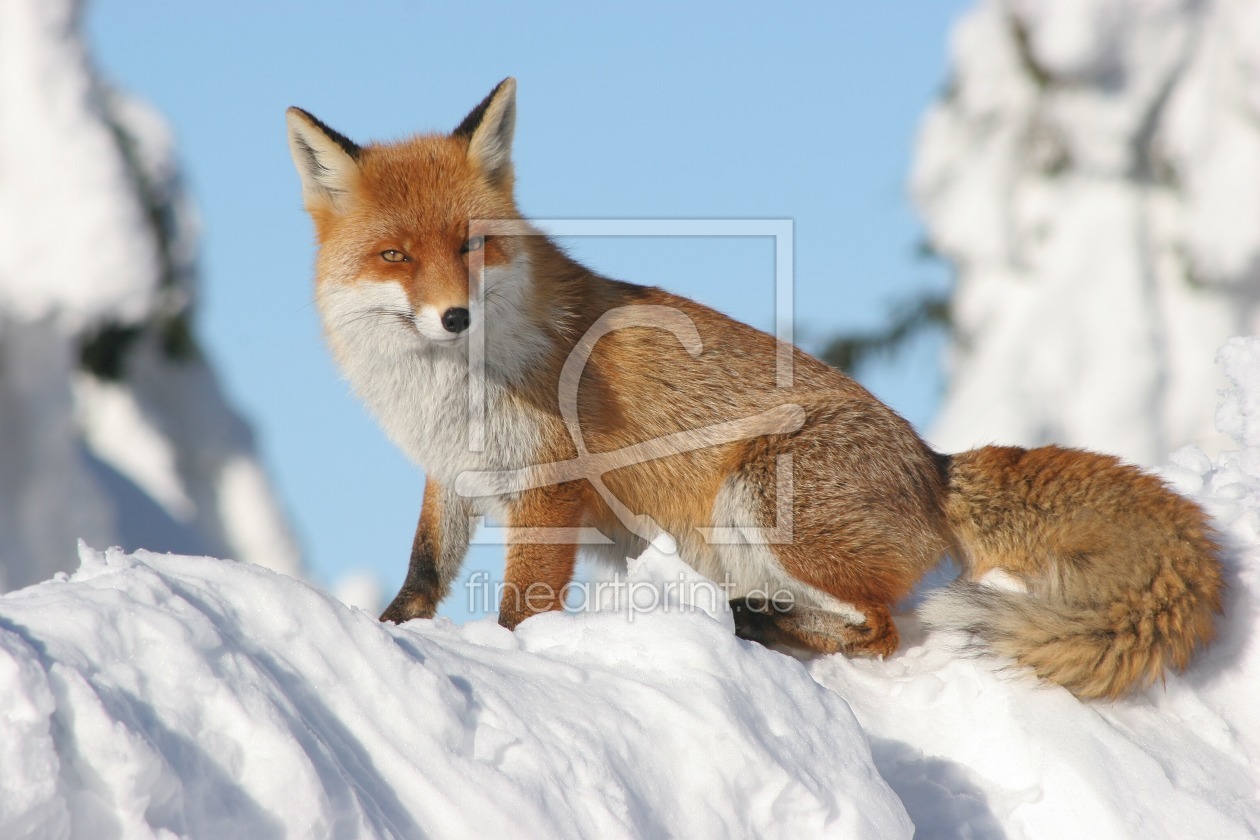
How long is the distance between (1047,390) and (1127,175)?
2.80m

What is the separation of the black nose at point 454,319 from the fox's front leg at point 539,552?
0.82m

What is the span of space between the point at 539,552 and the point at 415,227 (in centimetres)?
133

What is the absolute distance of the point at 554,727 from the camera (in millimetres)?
2857

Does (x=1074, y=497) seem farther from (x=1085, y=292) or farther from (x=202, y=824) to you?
(x=1085, y=292)

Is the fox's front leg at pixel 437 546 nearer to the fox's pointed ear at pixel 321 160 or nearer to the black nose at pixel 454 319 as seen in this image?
the black nose at pixel 454 319

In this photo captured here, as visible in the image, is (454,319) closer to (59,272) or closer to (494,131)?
(494,131)

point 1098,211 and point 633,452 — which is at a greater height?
point 1098,211

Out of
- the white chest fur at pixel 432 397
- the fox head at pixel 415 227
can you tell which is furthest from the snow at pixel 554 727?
the fox head at pixel 415 227

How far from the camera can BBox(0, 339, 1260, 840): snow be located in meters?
2.26

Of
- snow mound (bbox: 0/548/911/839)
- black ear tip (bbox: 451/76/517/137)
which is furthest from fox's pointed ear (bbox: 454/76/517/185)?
snow mound (bbox: 0/548/911/839)

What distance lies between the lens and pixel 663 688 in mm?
3164

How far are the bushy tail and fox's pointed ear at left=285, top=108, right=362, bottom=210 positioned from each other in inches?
108

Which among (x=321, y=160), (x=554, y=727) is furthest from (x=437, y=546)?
(x=554, y=727)

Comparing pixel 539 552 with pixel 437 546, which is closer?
pixel 539 552
